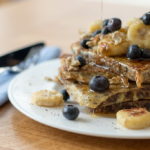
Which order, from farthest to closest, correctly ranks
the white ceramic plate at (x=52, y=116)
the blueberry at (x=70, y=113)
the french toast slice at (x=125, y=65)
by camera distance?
the french toast slice at (x=125, y=65) → the blueberry at (x=70, y=113) → the white ceramic plate at (x=52, y=116)

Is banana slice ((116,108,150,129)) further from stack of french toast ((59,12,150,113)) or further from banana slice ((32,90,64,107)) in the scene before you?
banana slice ((32,90,64,107))

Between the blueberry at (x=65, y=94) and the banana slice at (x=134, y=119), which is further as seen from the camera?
the blueberry at (x=65, y=94)

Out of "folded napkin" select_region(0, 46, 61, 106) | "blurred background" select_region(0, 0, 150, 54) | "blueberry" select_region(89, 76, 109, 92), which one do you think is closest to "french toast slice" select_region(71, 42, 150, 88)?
"blueberry" select_region(89, 76, 109, 92)

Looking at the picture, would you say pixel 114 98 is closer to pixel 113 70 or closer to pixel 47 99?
pixel 113 70

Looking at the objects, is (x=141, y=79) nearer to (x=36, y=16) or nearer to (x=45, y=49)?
(x=45, y=49)

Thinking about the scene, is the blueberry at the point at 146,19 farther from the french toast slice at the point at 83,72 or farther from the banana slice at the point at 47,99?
the banana slice at the point at 47,99

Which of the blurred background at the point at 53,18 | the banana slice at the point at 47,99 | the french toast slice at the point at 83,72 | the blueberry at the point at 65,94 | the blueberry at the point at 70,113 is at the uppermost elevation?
the french toast slice at the point at 83,72

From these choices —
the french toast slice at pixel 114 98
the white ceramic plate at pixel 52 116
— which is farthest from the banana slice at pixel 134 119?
the french toast slice at pixel 114 98

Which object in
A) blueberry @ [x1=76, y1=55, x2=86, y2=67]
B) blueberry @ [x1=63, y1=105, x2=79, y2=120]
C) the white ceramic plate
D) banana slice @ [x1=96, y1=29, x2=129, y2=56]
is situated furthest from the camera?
blueberry @ [x1=76, y1=55, x2=86, y2=67]
